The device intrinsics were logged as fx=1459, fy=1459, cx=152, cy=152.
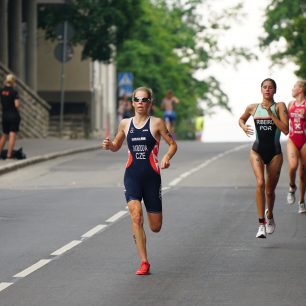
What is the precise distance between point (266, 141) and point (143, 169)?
3573mm

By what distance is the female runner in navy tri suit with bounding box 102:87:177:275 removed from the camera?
42.8 feet

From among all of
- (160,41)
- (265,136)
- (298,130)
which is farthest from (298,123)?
(160,41)

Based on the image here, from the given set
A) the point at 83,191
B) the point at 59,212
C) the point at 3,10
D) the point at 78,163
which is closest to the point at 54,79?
the point at 3,10

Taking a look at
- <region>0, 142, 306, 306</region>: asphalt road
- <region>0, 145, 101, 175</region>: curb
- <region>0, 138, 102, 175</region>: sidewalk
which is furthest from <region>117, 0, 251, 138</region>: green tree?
<region>0, 142, 306, 306</region>: asphalt road

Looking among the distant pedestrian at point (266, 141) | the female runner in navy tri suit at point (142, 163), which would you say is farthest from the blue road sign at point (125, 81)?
the female runner in navy tri suit at point (142, 163)

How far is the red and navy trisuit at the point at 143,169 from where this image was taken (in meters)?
13.1

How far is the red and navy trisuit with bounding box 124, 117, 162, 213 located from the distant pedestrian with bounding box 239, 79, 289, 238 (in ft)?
9.92

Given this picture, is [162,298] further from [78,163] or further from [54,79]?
[54,79]

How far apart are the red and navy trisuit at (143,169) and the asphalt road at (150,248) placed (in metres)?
0.67

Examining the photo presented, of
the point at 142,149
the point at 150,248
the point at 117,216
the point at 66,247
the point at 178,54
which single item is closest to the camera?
the point at 142,149

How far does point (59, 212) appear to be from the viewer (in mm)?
19766

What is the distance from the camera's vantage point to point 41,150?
37375mm

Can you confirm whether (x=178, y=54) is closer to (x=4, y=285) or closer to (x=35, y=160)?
(x=35, y=160)

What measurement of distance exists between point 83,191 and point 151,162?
1085 cm
